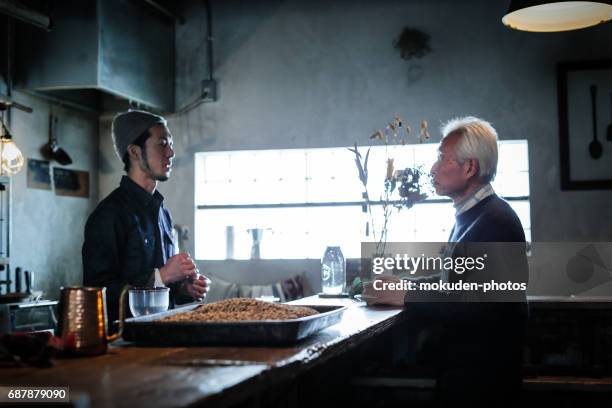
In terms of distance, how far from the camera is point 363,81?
5.50 m

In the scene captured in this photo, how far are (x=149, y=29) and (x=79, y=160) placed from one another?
1119mm

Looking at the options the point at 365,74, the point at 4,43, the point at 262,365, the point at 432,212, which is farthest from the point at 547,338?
the point at 4,43

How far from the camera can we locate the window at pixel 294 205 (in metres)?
5.52

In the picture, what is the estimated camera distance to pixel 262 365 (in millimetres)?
1323

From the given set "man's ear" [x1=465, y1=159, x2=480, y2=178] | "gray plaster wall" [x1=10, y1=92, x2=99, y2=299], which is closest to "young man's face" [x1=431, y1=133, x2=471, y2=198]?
"man's ear" [x1=465, y1=159, x2=480, y2=178]

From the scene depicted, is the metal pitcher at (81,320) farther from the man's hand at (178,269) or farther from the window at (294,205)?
the window at (294,205)

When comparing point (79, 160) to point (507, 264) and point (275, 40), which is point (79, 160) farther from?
point (507, 264)

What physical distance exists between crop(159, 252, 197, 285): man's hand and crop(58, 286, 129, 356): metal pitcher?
91 centimetres

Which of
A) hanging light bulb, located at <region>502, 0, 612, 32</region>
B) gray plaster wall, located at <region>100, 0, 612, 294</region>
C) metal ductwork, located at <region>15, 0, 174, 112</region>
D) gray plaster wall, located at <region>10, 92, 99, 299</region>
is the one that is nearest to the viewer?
hanging light bulb, located at <region>502, 0, 612, 32</region>

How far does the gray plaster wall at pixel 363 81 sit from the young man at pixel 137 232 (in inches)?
103

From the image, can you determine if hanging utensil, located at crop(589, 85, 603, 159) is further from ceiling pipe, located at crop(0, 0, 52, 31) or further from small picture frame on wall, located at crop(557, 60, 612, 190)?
ceiling pipe, located at crop(0, 0, 52, 31)

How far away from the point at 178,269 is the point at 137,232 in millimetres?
435

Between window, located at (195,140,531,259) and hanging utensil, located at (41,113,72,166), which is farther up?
hanging utensil, located at (41,113,72,166)

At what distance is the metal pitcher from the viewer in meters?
1.46
